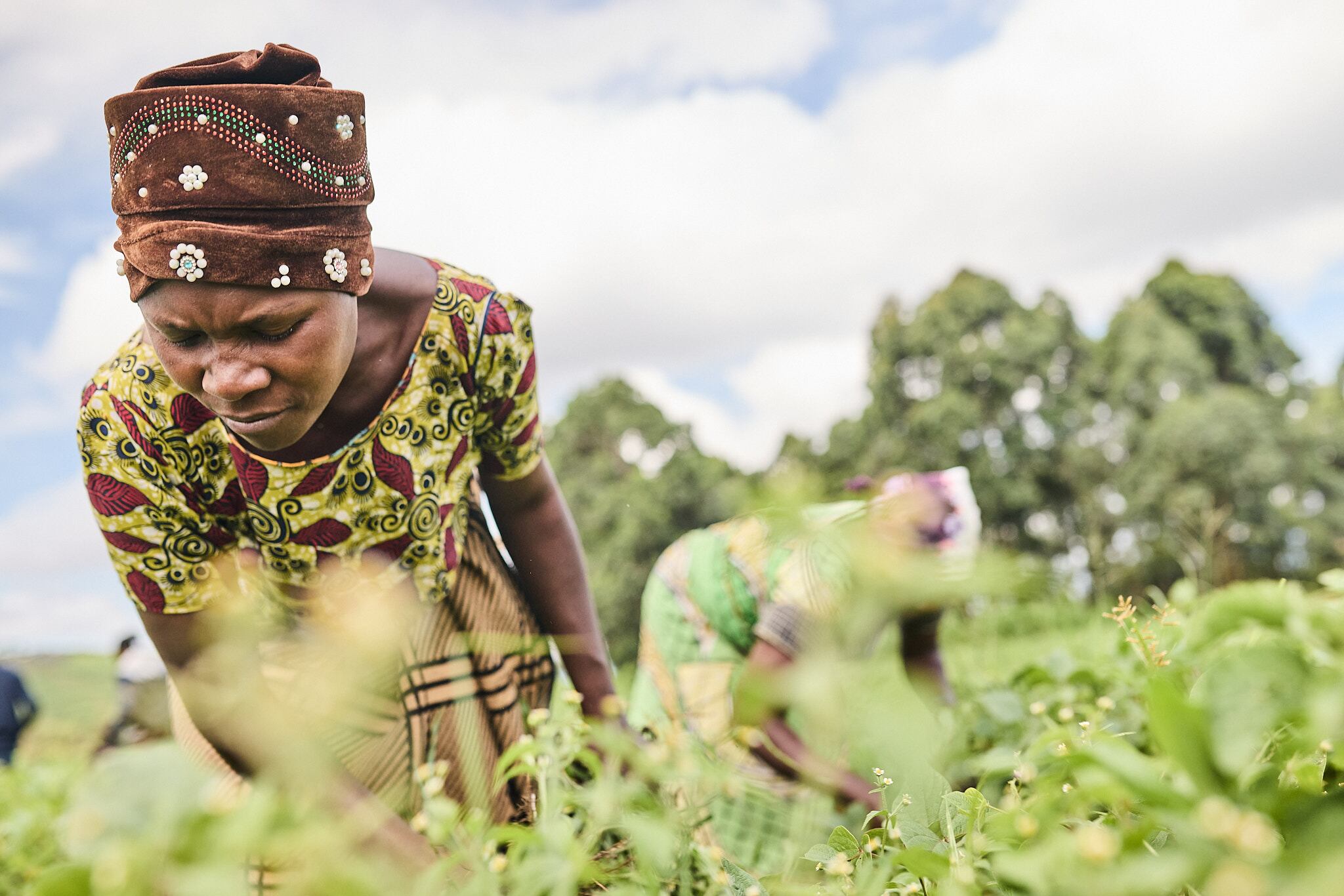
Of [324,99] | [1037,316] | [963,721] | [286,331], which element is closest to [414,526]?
[286,331]

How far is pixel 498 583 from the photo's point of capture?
6.82 ft

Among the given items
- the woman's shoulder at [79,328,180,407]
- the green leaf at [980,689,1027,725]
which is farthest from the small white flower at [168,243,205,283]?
the green leaf at [980,689,1027,725]

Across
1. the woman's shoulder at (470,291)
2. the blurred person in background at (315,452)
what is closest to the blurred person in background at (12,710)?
the blurred person in background at (315,452)

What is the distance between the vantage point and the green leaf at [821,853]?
841 millimetres

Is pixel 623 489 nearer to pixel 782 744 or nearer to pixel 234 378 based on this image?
pixel 782 744

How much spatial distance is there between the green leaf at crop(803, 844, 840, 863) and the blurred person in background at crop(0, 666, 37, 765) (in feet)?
18.8

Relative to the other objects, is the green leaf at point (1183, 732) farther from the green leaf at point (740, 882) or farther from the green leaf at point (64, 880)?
the green leaf at point (64, 880)

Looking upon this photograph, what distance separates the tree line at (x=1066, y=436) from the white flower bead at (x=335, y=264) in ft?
32.5

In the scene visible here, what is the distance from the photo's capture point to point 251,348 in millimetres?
1415

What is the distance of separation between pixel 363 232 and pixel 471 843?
1.15 metres

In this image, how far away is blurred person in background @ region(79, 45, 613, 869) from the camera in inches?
55.4

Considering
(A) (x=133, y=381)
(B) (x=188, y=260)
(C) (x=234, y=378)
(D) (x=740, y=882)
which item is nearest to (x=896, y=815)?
(D) (x=740, y=882)

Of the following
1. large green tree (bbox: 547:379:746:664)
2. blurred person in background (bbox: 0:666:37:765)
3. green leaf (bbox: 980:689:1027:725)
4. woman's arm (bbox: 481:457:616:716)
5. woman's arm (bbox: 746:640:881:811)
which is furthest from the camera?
large green tree (bbox: 547:379:746:664)

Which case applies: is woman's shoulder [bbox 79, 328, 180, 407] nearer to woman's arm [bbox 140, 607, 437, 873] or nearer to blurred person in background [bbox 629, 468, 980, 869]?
woman's arm [bbox 140, 607, 437, 873]
